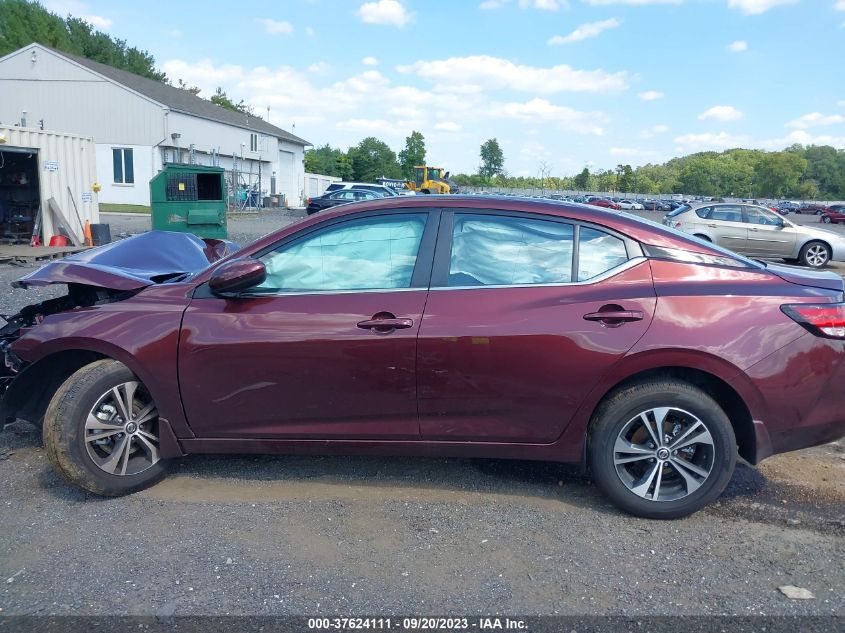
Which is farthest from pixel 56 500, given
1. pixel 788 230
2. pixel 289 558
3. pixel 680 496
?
pixel 788 230

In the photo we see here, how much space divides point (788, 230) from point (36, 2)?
71562 mm

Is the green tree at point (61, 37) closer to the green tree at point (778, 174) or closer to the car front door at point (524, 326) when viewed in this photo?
the car front door at point (524, 326)

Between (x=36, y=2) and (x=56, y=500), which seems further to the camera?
(x=36, y=2)

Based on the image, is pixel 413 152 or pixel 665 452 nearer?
pixel 665 452

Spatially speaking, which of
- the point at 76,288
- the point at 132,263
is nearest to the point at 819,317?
the point at 132,263

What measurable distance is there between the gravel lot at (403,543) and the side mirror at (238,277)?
1.21 metres

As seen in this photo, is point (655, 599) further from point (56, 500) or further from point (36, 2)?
point (36, 2)

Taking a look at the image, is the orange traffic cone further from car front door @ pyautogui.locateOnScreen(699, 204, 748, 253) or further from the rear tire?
the rear tire

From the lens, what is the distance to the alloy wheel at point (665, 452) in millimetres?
3592

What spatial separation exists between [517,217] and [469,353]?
0.85 m

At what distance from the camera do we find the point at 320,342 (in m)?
3.64

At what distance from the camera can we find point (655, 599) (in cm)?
296

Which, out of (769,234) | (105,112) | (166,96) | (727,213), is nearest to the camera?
(769,234)

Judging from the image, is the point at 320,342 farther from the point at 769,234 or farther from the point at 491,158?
the point at 491,158
